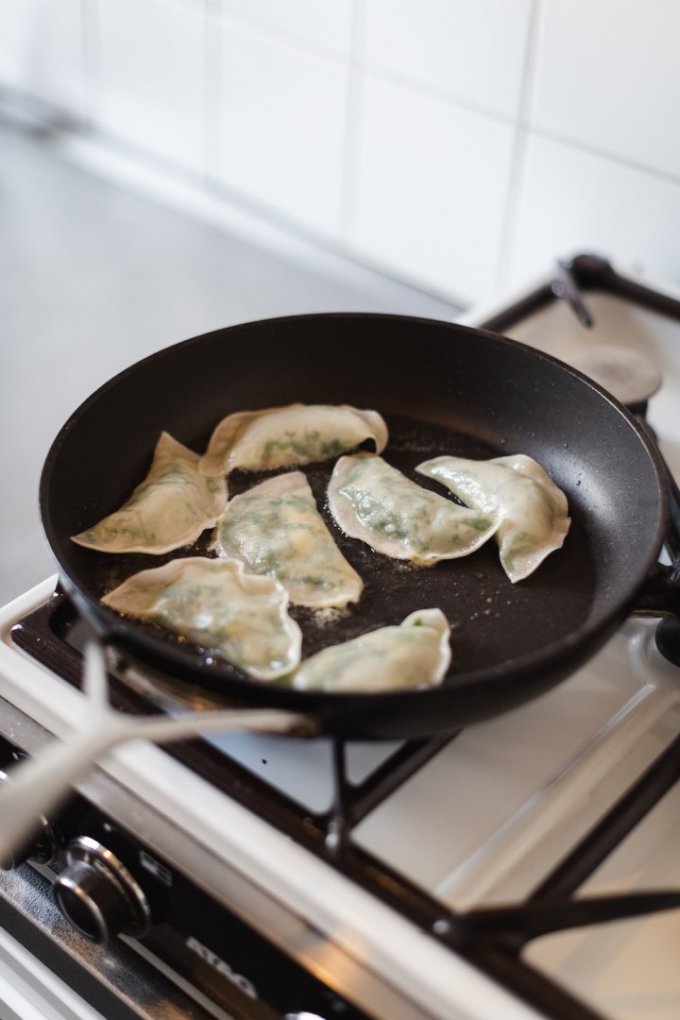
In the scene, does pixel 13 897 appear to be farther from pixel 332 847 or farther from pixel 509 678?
pixel 509 678

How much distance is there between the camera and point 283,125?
1282 mm

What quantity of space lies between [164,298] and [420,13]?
0.40 meters

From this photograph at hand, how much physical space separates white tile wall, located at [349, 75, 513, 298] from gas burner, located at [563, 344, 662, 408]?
25 cm

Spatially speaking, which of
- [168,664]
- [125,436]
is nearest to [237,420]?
[125,436]

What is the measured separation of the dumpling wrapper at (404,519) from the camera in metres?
0.80

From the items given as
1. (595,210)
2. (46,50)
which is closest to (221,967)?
(595,210)

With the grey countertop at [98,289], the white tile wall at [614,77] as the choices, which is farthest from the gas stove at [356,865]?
the white tile wall at [614,77]

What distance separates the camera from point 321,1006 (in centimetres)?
58

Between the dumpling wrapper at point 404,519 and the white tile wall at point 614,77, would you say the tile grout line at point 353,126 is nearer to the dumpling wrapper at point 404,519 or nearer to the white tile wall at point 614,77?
the white tile wall at point 614,77

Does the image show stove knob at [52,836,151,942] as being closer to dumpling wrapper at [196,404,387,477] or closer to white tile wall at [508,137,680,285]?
dumpling wrapper at [196,404,387,477]

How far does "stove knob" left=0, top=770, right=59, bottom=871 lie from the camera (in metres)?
0.67

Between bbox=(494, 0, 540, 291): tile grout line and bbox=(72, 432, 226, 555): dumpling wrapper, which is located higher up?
bbox=(494, 0, 540, 291): tile grout line

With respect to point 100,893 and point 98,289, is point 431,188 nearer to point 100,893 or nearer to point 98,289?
point 98,289

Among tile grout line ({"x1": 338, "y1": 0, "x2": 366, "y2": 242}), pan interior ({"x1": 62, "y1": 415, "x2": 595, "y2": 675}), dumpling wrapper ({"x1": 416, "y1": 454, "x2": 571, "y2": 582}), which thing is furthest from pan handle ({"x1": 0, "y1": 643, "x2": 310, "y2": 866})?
tile grout line ({"x1": 338, "y1": 0, "x2": 366, "y2": 242})
